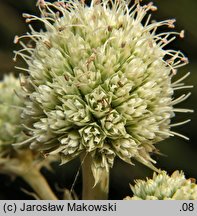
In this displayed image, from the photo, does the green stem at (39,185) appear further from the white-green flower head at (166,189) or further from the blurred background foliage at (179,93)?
the blurred background foliage at (179,93)

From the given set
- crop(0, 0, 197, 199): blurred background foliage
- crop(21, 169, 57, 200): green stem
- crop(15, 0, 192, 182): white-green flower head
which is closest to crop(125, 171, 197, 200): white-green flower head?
crop(15, 0, 192, 182): white-green flower head

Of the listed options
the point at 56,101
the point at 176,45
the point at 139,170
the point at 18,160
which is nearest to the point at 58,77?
the point at 56,101

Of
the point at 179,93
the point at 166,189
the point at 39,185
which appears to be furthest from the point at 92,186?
the point at 179,93

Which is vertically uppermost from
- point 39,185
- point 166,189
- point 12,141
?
point 12,141

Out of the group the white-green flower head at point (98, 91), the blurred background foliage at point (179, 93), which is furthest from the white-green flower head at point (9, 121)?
the blurred background foliage at point (179, 93)

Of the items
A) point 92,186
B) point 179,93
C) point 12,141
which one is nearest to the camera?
point 92,186

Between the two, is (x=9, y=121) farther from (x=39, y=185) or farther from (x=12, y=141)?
(x=39, y=185)
